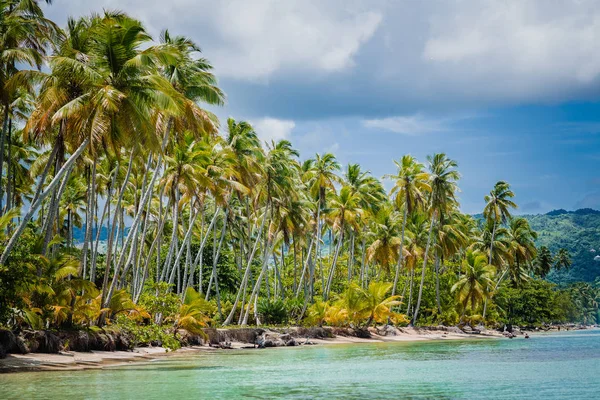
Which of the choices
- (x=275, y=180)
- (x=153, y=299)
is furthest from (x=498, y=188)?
(x=153, y=299)

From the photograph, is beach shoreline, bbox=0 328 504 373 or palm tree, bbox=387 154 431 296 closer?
beach shoreline, bbox=0 328 504 373

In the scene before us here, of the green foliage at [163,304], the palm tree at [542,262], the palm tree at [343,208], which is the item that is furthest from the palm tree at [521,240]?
the green foliage at [163,304]

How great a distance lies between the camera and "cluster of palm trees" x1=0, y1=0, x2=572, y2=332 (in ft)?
68.0

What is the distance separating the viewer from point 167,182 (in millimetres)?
33406

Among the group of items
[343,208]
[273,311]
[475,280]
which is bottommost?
[273,311]

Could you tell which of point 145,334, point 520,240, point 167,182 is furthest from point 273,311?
point 520,240

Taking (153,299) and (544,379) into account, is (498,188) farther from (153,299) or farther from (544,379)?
(544,379)

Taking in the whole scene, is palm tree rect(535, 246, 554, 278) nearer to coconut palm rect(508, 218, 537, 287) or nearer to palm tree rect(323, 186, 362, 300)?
coconut palm rect(508, 218, 537, 287)

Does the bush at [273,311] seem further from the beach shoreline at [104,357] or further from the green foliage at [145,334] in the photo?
the green foliage at [145,334]

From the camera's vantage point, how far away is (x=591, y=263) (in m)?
188

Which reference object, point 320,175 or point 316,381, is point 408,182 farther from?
point 316,381

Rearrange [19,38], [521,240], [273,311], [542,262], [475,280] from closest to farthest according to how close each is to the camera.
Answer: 1. [19,38]
2. [273,311]
3. [475,280]
4. [521,240]
5. [542,262]

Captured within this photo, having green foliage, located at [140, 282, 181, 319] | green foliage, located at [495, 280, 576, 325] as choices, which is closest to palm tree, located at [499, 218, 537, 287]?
green foliage, located at [495, 280, 576, 325]

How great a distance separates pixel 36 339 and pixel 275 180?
22.3 metres
